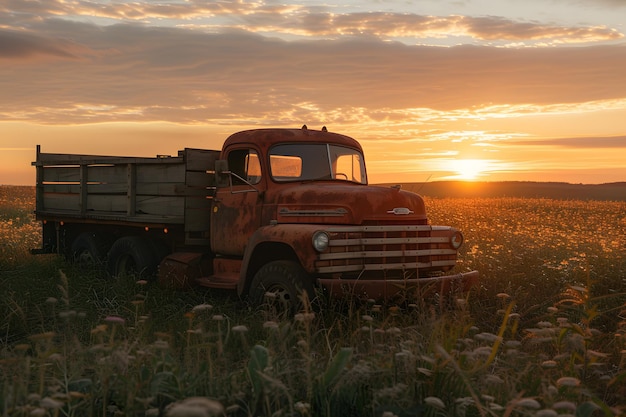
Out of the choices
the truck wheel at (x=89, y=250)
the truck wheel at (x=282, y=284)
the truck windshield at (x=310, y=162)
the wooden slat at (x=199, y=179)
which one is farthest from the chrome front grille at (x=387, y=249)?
the truck wheel at (x=89, y=250)

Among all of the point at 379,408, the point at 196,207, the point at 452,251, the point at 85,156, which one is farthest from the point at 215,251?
the point at 379,408

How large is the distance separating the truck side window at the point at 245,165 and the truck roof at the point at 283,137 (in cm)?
16

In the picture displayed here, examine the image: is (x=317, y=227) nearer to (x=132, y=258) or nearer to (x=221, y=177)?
(x=221, y=177)

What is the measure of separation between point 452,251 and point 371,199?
1.41 m

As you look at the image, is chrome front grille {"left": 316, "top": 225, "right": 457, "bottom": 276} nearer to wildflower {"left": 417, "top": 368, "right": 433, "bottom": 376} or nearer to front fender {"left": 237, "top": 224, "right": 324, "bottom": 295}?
front fender {"left": 237, "top": 224, "right": 324, "bottom": 295}

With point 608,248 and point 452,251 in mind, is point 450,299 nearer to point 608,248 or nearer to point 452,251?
point 452,251

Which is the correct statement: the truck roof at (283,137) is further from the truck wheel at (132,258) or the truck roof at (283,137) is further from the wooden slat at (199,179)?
the truck wheel at (132,258)

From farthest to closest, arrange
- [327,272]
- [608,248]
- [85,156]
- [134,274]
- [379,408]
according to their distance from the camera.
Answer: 1. [85,156]
2. [608,248]
3. [134,274]
4. [327,272]
5. [379,408]

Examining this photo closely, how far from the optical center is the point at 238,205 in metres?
9.27

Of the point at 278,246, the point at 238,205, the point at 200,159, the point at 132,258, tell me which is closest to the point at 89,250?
the point at 132,258

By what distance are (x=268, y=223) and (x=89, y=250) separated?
15.6 feet

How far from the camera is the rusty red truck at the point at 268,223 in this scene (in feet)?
25.5

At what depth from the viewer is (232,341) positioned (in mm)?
6469

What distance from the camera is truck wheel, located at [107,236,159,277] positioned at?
1066 cm
